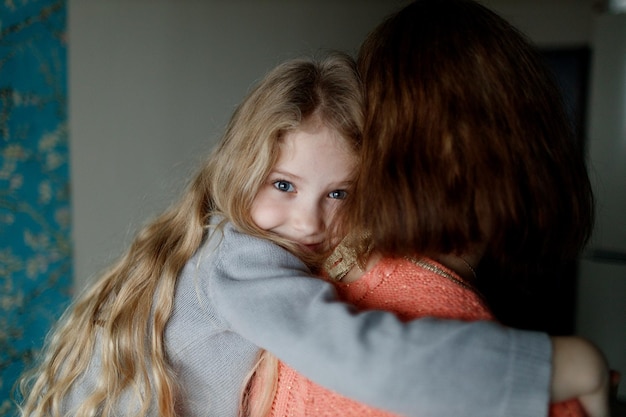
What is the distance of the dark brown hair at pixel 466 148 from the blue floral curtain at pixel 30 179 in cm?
209

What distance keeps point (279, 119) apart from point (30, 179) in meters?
1.83

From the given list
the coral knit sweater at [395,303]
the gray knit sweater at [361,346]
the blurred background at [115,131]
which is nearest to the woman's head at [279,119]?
the gray knit sweater at [361,346]

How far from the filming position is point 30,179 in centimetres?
252

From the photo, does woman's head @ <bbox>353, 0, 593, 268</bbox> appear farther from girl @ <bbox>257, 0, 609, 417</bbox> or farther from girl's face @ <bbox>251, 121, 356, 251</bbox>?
girl's face @ <bbox>251, 121, 356, 251</bbox>

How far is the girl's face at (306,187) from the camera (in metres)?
1.07

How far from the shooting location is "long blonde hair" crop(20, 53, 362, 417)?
1051 mm

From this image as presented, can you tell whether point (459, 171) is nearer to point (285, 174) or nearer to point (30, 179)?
point (285, 174)

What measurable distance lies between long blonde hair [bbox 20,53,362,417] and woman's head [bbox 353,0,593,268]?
246 millimetres

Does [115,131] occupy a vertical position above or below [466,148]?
below

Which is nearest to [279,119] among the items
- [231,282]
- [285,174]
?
[285,174]

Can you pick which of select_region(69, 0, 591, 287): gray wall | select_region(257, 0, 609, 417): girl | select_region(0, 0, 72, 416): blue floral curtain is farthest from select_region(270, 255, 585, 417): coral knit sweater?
select_region(0, 0, 72, 416): blue floral curtain

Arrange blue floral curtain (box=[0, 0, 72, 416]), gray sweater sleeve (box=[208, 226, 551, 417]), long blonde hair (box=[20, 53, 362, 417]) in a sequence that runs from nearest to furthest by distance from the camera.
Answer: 1. gray sweater sleeve (box=[208, 226, 551, 417])
2. long blonde hair (box=[20, 53, 362, 417])
3. blue floral curtain (box=[0, 0, 72, 416])

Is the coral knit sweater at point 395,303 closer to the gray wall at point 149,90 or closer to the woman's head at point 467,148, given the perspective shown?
the woman's head at point 467,148

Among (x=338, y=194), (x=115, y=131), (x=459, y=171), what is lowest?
(x=115, y=131)
